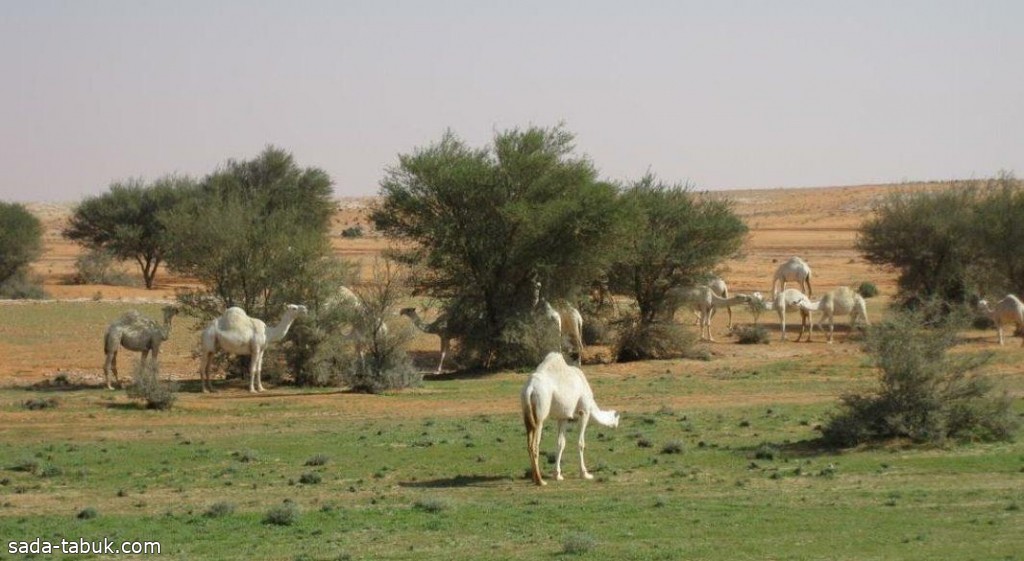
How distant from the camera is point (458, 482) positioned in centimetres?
1736

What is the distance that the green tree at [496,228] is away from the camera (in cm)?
3275

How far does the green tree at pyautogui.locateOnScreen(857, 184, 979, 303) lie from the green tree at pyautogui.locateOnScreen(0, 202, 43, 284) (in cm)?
3796

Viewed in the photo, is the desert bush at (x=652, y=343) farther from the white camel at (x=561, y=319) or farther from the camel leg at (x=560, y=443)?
the camel leg at (x=560, y=443)

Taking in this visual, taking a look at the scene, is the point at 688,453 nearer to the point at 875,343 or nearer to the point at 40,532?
the point at 875,343

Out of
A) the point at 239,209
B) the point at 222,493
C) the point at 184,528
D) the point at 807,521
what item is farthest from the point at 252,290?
the point at 807,521

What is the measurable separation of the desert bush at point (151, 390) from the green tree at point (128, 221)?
3849 centimetres

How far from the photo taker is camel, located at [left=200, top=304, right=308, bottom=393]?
2725cm

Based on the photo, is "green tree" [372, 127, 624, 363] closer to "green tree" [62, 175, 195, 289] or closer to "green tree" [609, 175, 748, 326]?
"green tree" [609, 175, 748, 326]

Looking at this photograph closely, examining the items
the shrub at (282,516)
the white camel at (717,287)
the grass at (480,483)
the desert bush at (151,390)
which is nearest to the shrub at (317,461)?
the grass at (480,483)

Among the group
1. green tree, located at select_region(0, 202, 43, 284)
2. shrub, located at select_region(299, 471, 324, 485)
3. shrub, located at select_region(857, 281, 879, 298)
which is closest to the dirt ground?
shrub, located at select_region(857, 281, 879, 298)

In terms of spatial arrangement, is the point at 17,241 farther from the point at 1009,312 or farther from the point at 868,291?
the point at 1009,312

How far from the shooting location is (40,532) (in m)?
14.1

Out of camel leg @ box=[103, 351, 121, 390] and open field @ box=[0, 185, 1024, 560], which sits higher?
camel leg @ box=[103, 351, 121, 390]

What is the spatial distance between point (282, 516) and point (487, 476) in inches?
155
